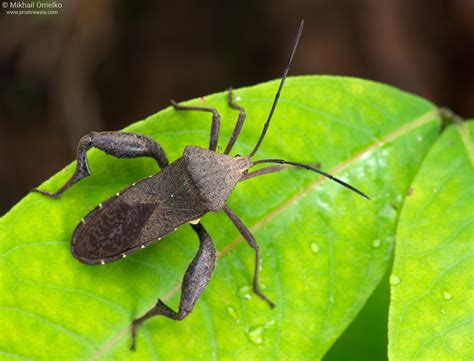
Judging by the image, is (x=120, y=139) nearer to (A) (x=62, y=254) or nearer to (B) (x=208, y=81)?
(A) (x=62, y=254)

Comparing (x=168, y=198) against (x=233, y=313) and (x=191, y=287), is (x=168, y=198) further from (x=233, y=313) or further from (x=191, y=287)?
(x=233, y=313)

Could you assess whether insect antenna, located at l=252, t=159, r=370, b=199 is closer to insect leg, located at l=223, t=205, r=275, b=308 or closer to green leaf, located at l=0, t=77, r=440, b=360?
green leaf, located at l=0, t=77, r=440, b=360

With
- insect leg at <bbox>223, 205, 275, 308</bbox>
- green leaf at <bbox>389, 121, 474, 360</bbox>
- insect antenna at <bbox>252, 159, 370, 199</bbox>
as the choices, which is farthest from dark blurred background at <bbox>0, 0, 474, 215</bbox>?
green leaf at <bbox>389, 121, 474, 360</bbox>

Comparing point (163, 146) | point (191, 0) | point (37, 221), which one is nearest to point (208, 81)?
point (191, 0)

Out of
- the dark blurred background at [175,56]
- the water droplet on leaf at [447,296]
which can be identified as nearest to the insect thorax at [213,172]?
the water droplet on leaf at [447,296]

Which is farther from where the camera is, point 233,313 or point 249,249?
point 249,249

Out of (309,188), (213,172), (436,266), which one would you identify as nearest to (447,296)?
(436,266)
